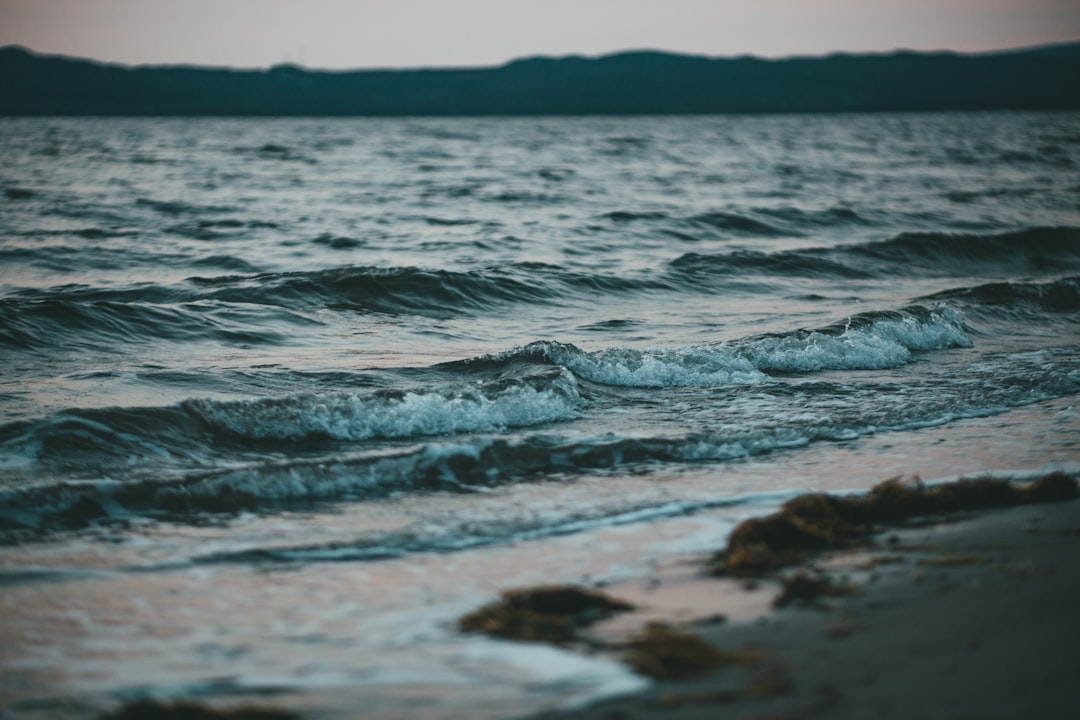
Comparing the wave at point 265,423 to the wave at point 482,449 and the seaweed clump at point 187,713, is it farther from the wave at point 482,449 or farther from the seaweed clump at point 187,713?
the seaweed clump at point 187,713

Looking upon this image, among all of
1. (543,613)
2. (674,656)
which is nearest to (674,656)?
(674,656)

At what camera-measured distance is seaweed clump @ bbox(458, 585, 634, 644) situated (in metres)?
3.81

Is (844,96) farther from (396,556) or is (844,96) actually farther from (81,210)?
(396,556)

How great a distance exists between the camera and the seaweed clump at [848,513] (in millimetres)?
4539

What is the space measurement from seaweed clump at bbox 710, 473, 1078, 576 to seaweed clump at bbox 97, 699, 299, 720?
205cm

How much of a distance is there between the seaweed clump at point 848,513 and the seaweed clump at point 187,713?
6.72 ft

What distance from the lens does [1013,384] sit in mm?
8625

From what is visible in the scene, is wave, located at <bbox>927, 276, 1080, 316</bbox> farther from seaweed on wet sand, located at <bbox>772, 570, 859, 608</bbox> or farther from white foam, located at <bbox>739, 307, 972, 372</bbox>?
seaweed on wet sand, located at <bbox>772, 570, 859, 608</bbox>

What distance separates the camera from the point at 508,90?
180375 mm

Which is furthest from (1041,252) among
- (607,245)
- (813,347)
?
(813,347)

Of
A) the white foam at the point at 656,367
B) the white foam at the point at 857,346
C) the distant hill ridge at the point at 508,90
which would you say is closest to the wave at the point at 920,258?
the white foam at the point at 857,346

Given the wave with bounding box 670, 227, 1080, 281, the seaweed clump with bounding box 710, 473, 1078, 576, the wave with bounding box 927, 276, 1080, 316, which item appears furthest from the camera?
the wave with bounding box 670, 227, 1080, 281

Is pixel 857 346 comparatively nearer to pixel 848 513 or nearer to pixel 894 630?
pixel 848 513

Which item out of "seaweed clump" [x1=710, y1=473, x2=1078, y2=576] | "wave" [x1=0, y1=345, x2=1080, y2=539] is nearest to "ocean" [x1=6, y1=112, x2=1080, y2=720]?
"wave" [x1=0, y1=345, x2=1080, y2=539]
